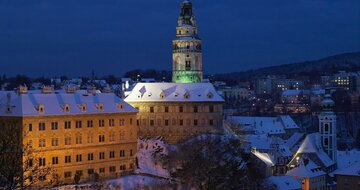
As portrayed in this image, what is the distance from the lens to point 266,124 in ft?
387

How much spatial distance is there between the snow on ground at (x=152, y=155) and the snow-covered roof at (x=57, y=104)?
4.55m

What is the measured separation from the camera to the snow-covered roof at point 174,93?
7344cm

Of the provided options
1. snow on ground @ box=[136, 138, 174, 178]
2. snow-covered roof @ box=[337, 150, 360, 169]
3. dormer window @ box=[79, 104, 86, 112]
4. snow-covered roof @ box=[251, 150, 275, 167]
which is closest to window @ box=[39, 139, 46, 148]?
dormer window @ box=[79, 104, 86, 112]

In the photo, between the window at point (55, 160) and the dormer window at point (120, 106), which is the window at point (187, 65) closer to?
the dormer window at point (120, 106)

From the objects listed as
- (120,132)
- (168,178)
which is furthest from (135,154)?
(168,178)

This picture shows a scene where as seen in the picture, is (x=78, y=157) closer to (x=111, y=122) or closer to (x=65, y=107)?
(x=65, y=107)

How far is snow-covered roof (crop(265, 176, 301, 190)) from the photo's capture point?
216 feet

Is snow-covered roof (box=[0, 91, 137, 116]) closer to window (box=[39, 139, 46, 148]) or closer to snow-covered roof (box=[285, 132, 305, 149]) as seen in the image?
Answer: window (box=[39, 139, 46, 148])

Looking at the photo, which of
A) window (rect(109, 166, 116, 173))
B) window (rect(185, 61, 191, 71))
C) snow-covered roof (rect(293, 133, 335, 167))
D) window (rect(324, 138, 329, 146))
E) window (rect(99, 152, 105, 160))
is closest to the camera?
window (rect(99, 152, 105, 160))

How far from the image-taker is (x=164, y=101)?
73312mm

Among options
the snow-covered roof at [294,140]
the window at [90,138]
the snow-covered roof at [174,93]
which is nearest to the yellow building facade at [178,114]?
the snow-covered roof at [174,93]

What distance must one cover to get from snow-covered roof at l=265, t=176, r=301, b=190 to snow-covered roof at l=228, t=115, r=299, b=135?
40.2m

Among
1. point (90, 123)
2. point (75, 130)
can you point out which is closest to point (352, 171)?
point (90, 123)

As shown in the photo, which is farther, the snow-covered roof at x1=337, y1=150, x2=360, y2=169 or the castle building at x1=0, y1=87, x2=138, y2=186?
the snow-covered roof at x1=337, y1=150, x2=360, y2=169
